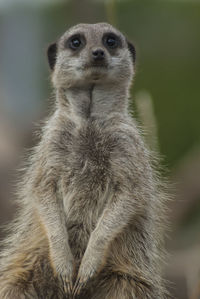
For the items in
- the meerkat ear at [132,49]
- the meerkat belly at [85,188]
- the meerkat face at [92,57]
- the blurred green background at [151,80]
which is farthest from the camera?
the blurred green background at [151,80]

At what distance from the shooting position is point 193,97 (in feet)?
49.3

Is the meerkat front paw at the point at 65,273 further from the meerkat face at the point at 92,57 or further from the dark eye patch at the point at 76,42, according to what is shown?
the dark eye patch at the point at 76,42

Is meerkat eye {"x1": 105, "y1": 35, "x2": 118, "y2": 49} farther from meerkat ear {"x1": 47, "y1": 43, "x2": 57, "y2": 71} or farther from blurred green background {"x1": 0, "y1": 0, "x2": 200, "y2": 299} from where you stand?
blurred green background {"x1": 0, "y1": 0, "x2": 200, "y2": 299}

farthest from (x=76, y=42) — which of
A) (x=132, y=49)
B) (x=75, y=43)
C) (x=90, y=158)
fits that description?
(x=90, y=158)

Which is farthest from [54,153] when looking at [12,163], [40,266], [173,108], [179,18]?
[179,18]

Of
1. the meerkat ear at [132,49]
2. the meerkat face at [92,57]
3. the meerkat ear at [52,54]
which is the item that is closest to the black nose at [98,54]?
the meerkat face at [92,57]

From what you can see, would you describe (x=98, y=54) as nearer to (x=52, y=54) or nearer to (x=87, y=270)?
(x=52, y=54)

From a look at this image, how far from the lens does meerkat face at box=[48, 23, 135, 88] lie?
20.2ft

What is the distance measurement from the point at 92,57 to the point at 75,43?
351mm

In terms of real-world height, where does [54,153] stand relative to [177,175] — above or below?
above

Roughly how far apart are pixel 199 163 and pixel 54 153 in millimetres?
4647

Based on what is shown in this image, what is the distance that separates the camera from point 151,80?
49.6 feet

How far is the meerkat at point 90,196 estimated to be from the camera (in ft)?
19.6

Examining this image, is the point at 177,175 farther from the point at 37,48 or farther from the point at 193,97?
the point at 37,48
